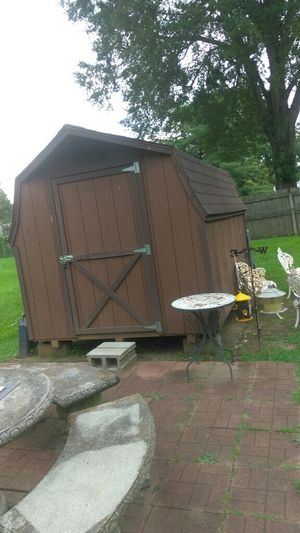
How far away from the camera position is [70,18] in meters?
16.3

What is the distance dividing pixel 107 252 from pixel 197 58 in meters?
13.4

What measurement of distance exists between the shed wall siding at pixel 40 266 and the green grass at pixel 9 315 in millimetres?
829

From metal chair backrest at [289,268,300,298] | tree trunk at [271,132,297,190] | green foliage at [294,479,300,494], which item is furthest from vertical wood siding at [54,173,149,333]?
tree trunk at [271,132,297,190]

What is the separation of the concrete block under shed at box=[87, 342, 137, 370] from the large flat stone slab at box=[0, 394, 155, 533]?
2.14m

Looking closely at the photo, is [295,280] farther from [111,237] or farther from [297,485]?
[297,485]

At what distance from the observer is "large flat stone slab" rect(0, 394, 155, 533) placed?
177 centimetres

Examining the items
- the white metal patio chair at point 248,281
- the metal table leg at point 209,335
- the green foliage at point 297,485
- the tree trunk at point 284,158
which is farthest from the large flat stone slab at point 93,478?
the tree trunk at point 284,158

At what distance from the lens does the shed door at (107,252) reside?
5.10m

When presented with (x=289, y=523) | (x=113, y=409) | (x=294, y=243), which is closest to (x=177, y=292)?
(x=113, y=409)

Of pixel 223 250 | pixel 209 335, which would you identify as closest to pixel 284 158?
pixel 223 250

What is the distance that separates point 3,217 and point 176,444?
60064 millimetres

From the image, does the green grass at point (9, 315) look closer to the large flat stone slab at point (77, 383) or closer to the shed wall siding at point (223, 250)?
the large flat stone slab at point (77, 383)

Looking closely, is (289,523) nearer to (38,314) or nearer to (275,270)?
(38,314)

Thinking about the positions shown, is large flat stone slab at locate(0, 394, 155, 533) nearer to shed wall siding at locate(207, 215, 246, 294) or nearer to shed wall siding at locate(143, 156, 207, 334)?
shed wall siding at locate(143, 156, 207, 334)
